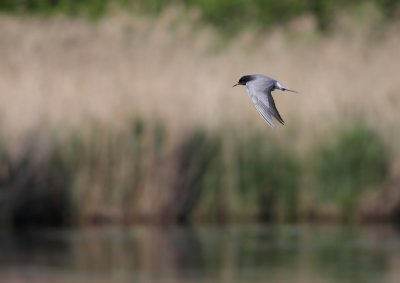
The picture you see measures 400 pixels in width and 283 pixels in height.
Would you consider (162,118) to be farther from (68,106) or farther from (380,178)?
(380,178)

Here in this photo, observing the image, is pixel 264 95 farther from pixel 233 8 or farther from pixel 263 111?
pixel 233 8

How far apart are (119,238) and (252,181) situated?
1.57 meters

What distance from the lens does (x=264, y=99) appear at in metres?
5.80

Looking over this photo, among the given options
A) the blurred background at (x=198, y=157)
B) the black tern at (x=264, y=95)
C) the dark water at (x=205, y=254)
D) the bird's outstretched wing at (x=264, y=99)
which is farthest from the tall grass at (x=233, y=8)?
the bird's outstretched wing at (x=264, y=99)

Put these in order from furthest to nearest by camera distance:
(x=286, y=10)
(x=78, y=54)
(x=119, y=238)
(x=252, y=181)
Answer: (x=286, y=10) < (x=78, y=54) < (x=252, y=181) < (x=119, y=238)

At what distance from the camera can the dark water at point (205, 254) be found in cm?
1152

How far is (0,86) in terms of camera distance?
14102 millimetres

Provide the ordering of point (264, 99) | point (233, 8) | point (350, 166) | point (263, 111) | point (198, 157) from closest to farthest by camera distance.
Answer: point (263, 111), point (264, 99), point (350, 166), point (198, 157), point (233, 8)

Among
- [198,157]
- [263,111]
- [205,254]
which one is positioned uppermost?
[198,157]

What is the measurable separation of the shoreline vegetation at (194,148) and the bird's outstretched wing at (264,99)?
7.64m

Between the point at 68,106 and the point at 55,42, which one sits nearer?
the point at 68,106

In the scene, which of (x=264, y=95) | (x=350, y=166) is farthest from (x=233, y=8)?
(x=264, y=95)

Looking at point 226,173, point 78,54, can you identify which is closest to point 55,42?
point 78,54

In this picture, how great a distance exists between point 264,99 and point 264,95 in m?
0.05
